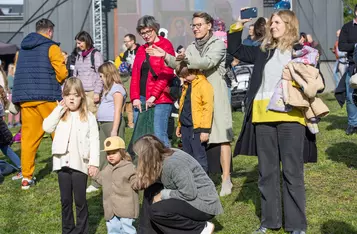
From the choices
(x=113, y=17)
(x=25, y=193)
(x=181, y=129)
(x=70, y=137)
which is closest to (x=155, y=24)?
(x=181, y=129)

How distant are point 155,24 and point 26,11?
15.8 metres

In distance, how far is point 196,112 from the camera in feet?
25.4

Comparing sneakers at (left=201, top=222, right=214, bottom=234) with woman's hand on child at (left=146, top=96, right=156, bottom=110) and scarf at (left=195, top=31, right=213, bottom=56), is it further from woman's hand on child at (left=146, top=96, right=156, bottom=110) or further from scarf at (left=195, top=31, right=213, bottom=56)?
woman's hand on child at (left=146, top=96, right=156, bottom=110)

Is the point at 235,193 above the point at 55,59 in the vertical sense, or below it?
below

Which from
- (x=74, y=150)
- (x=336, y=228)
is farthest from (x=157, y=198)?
(x=336, y=228)

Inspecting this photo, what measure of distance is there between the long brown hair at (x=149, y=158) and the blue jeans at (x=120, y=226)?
72 centimetres

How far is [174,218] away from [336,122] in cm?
817

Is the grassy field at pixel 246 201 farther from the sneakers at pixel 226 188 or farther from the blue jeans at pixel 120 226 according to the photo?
the blue jeans at pixel 120 226

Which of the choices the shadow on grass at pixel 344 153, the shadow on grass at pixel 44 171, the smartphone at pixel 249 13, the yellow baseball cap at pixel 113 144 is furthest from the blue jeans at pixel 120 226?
the shadow on grass at pixel 344 153

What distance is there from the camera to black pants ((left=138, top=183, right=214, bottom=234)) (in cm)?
601

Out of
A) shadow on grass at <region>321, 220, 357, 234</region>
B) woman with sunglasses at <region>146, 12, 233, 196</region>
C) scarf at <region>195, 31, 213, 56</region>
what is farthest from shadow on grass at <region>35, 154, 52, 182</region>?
shadow on grass at <region>321, 220, 357, 234</region>

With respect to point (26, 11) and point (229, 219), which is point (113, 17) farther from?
point (229, 219)

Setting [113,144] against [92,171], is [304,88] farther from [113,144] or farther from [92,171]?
[92,171]

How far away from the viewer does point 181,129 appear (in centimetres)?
805
